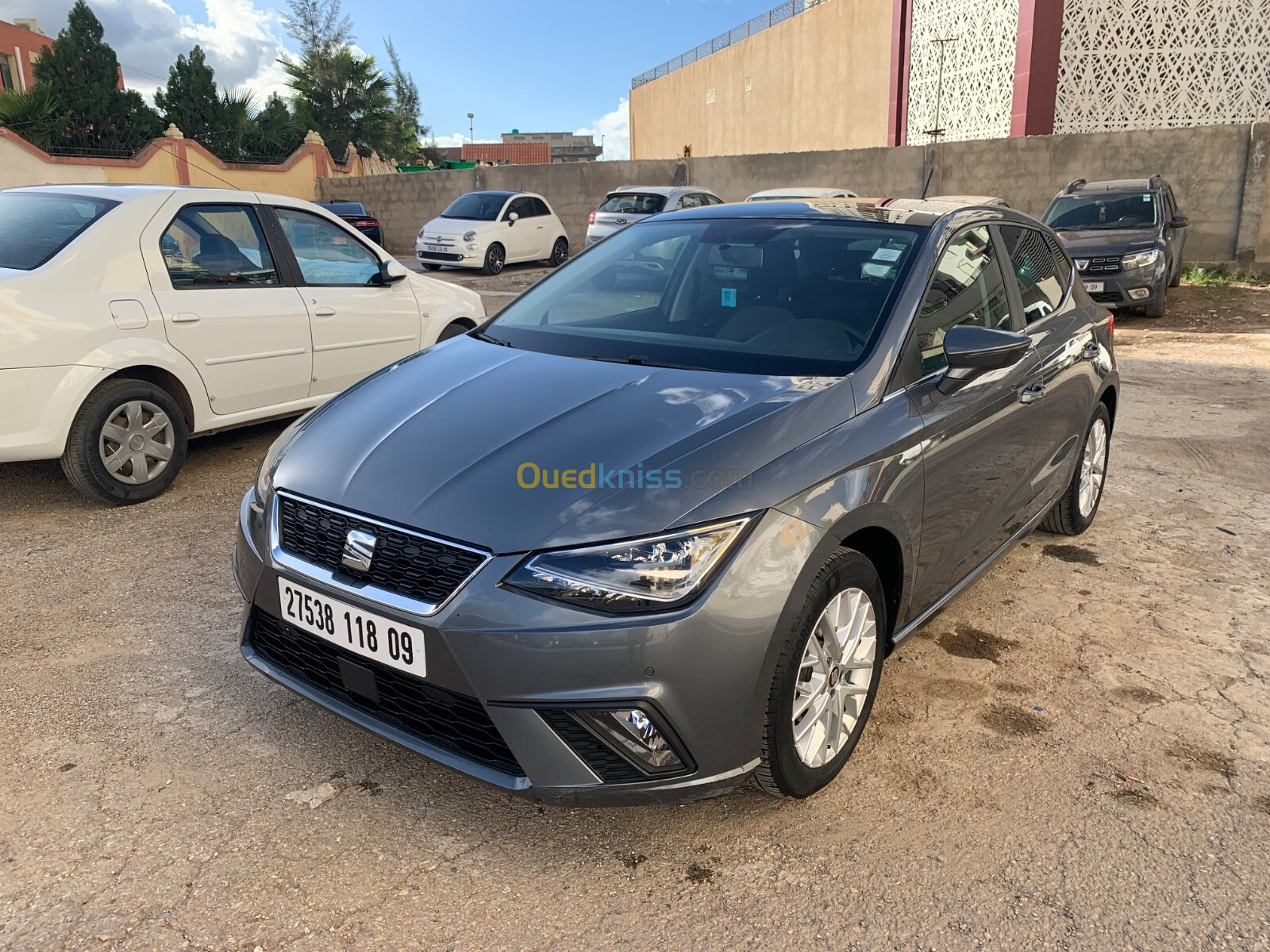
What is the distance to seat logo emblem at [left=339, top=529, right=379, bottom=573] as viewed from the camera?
91.3 inches

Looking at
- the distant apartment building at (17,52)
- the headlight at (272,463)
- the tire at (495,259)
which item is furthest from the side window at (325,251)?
the distant apartment building at (17,52)

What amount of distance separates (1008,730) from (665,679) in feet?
4.73

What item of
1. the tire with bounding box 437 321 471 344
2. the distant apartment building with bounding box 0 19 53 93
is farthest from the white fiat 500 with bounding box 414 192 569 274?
the distant apartment building with bounding box 0 19 53 93

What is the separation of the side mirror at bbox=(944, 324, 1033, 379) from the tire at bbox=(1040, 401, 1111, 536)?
1530 mm

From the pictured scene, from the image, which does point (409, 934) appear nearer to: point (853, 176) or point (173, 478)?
point (173, 478)

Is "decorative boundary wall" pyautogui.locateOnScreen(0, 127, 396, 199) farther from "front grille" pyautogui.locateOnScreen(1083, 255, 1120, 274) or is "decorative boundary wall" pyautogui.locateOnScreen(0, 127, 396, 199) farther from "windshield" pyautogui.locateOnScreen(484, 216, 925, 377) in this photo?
"windshield" pyautogui.locateOnScreen(484, 216, 925, 377)

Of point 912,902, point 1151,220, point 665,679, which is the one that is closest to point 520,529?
Result: point 665,679

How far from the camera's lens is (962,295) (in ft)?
10.7

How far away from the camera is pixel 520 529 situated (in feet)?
7.16

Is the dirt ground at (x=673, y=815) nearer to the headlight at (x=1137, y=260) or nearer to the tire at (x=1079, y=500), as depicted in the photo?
the tire at (x=1079, y=500)

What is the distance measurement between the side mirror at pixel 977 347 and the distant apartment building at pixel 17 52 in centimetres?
4039

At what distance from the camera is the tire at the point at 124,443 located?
4.58m

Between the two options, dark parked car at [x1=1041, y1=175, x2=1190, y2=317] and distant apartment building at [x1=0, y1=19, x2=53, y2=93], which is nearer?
dark parked car at [x1=1041, y1=175, x2=1190, y2=317]

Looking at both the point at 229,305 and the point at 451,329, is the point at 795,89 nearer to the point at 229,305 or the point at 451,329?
the point at 451,329
